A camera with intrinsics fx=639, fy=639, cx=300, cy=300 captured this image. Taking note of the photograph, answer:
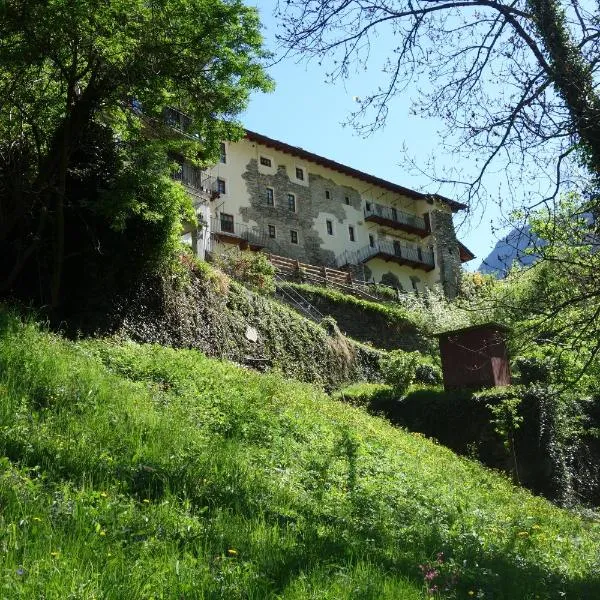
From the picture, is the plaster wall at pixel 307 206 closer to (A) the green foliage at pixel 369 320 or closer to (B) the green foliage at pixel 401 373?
(A) the green foliage at pixel 369 320

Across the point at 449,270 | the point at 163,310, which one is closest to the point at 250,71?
the point at 163,310

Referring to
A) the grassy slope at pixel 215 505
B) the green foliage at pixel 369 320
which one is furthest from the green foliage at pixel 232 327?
the green foliage at pixel 369 320

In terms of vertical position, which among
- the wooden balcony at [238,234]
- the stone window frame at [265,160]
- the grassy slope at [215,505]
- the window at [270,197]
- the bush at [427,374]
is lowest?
the grassy slope at [215,505]

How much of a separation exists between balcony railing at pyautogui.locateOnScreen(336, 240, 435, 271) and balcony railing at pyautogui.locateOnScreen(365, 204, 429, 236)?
129cm

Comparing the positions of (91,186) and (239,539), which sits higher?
(91,186)

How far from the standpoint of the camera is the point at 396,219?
48156 mm

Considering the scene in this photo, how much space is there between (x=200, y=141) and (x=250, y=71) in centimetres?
203

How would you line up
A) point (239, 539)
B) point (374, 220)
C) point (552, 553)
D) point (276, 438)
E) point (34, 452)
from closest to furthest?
point (239, 539) → point (34, 452) → point (552, 553) → point (276, 438) → point (374, 220)

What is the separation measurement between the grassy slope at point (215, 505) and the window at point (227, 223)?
27.6 meters

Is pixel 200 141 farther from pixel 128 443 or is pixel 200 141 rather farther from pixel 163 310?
pixel 128 443

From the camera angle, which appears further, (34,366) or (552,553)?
(34,366)

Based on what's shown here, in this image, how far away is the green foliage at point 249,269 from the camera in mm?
22000

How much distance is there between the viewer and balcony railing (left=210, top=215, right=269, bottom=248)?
36.5 metres

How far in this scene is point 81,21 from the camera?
11.1 meters
